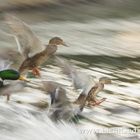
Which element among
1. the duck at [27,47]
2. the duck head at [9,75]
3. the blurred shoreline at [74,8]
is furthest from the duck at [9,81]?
the blurred shoreline at [74,8]

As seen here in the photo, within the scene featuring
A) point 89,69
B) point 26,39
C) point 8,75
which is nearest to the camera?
point 8,75

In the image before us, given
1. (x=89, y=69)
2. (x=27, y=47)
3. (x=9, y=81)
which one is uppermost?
(x=27, y=47)

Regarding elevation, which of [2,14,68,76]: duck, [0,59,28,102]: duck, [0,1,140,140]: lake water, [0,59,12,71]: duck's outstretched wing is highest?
[2,14,68,76]: duck

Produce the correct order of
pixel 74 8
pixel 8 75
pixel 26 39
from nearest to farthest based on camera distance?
pixel 8 75, pixel 26 39, pixel 74 8

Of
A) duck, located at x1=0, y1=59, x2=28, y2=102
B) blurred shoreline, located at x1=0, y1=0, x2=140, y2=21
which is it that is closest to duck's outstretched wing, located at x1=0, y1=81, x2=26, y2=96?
duck, located at x1=0, y1=59, x2=28, y2=102

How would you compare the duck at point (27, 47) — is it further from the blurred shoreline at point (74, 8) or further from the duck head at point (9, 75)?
the blurred shoreline at point (74, 8)

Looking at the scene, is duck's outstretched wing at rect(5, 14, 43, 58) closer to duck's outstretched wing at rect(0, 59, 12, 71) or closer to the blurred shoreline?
duck's outstretched wing at rect(0, 59, 12, 71)

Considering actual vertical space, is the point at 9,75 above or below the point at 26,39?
below

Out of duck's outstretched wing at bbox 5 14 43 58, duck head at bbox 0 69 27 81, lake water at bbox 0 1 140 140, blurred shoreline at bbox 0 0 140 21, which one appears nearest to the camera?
lake water at bbox 0 1 140 140

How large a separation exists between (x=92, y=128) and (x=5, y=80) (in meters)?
0.40

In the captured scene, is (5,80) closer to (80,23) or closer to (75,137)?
(75,137)

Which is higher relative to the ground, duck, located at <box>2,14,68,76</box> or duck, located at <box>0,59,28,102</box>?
duck, located at <box>2,14,68,76</box>

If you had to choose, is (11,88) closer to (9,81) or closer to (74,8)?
(9,81)

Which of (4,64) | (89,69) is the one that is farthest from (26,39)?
(89,69)
